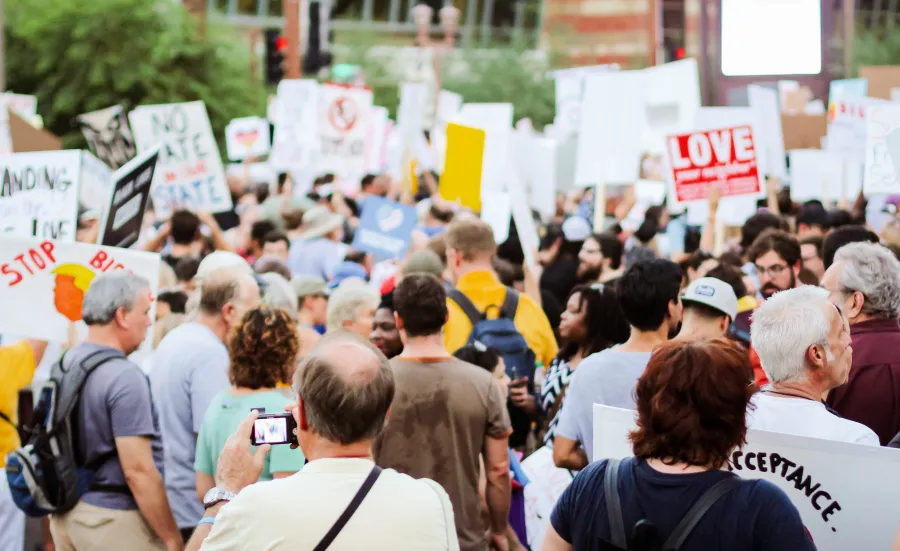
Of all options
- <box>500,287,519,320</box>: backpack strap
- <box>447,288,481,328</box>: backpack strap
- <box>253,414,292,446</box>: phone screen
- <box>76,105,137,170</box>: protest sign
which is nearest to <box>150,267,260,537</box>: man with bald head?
<box>447,288,481,328</box>: backpack strap

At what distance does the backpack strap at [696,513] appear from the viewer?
2.83 metres

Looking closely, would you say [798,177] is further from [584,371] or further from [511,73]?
→ [511,73]

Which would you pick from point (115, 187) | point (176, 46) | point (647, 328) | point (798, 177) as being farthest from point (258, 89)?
point (647, 328)

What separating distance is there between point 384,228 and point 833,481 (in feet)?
23.7

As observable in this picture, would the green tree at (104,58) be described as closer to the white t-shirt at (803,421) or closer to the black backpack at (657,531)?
the white t-shirt at (803,421)

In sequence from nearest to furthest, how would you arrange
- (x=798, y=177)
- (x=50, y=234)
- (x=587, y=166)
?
1. (x=50, y=234)
2. (x=587, y=166)
3. (x=798, y=177)

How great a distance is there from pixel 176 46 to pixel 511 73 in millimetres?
22803

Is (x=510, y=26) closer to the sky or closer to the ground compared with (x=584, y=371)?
closer to the sky

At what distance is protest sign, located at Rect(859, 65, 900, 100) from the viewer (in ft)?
37.2

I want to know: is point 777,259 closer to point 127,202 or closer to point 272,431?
point 127,202

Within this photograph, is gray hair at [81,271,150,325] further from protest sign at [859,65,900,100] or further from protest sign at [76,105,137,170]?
protest sign at [859,65,900,100]

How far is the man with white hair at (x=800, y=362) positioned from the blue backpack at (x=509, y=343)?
2.26 meters

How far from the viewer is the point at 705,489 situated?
287 centimetres

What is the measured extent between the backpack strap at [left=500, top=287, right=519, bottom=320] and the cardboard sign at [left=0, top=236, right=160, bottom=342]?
171 centimetres
